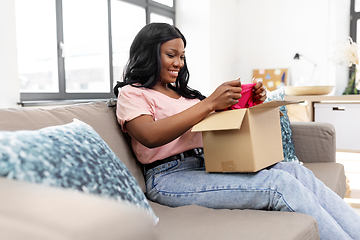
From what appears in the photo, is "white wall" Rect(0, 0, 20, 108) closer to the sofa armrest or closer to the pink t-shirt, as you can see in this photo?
the pink t-shirt

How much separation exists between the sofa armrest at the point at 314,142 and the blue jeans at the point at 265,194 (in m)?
0.76

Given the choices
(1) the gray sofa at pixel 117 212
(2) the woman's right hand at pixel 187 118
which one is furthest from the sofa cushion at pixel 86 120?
(2) the woman's right hand at pixel 187 118

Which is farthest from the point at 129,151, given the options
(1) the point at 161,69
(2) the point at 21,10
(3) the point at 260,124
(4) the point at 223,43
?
→ (4) the point at 223,43

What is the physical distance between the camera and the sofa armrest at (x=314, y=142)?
182cm

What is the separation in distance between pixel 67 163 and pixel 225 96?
599mm

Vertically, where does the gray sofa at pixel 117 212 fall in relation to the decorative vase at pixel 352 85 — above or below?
below

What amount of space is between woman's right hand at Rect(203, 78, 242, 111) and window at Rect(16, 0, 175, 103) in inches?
68.9

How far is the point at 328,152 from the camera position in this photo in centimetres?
182

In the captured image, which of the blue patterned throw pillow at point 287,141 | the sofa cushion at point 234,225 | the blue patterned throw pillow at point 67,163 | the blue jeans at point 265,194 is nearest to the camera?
the blue patterned throw pillow at point 67,163

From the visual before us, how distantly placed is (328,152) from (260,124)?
3.05 ft

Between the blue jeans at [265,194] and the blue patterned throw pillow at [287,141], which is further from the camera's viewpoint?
the blue patterned throw pillow at [287,141]

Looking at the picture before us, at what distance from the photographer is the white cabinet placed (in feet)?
9.57

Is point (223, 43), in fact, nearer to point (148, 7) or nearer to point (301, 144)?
point (148, 7)

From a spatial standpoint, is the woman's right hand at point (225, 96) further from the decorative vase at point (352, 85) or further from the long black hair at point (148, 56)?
the decorative vase at point (352, 85)
